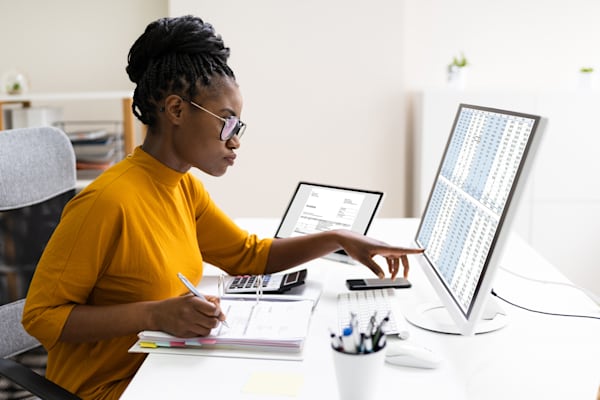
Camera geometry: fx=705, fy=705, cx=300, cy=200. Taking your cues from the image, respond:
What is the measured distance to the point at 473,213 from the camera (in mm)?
1318

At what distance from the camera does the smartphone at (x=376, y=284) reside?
1.65 metres

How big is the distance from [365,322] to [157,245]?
442 millimetres

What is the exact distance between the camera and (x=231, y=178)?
356 cm

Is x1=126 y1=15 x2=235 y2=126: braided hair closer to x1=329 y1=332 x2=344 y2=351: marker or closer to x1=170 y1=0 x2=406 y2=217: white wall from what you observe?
x1=329 y1=332 x2=344 y2=351: marker

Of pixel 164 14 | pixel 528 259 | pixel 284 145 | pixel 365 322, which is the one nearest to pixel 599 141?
pixel 284 145


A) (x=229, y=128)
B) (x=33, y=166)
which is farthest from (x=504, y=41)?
(x=33, y=166)

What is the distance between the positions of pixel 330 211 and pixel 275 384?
0.76m

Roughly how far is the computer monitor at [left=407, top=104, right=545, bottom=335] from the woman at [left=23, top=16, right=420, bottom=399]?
0.15m

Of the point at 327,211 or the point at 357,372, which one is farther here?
the point at 327,211

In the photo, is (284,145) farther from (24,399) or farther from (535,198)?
(24,399)

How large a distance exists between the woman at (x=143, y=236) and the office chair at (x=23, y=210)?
247mm

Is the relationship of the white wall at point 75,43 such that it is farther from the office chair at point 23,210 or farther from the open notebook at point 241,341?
the open notebook at point 241,341

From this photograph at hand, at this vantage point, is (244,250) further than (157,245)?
Yes

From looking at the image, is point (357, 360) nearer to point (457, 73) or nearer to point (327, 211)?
point (327, 211)
